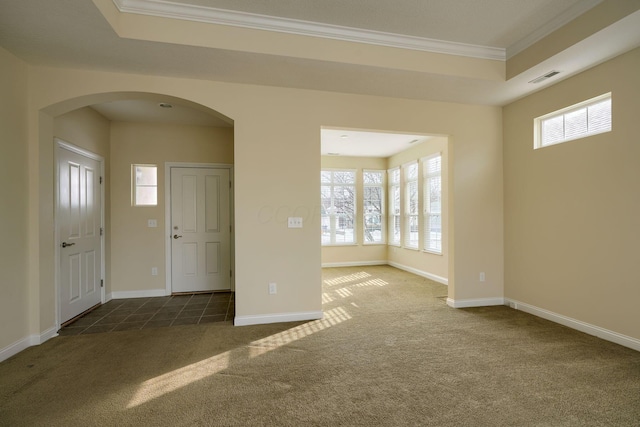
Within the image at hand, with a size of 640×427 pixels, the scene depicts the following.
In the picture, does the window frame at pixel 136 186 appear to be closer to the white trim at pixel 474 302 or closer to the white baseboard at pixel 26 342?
the white baseboard at pixel 26 342

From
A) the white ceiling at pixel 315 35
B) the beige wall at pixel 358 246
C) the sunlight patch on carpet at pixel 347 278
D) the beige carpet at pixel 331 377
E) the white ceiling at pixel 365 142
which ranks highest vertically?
the white ceiling at pixel 315 35

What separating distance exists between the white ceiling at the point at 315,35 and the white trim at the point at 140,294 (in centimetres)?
305

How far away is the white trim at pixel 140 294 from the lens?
4.71m

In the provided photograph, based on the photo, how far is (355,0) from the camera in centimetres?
254

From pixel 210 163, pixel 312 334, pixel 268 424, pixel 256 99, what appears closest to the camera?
pixel 268 424

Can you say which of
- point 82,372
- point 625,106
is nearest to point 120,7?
point 82,372

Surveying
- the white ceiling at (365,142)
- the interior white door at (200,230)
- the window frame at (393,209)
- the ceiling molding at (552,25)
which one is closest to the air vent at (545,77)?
the ceiling molding at (552,25)

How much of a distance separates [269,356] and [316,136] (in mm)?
2467

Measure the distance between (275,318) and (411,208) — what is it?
4456 mm

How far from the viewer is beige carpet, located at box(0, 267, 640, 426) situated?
1920 millimetres

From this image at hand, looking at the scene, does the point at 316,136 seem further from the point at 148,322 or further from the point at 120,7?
the point at 148,322

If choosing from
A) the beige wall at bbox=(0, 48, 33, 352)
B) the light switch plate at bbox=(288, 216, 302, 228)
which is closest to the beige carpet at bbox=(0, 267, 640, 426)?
the beige wall at bbox=(0, 48, 33, 352)

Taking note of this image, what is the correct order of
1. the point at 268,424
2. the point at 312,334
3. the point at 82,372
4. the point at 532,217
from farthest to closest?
1. the point at 532,217
2. the point at 312,334
3. the point at 82,372
4. the point at 268,424

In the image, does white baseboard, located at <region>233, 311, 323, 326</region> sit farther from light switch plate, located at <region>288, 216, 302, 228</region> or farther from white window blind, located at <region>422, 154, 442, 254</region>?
white window blind, located at <region>422, 154, 442, 254</region>
